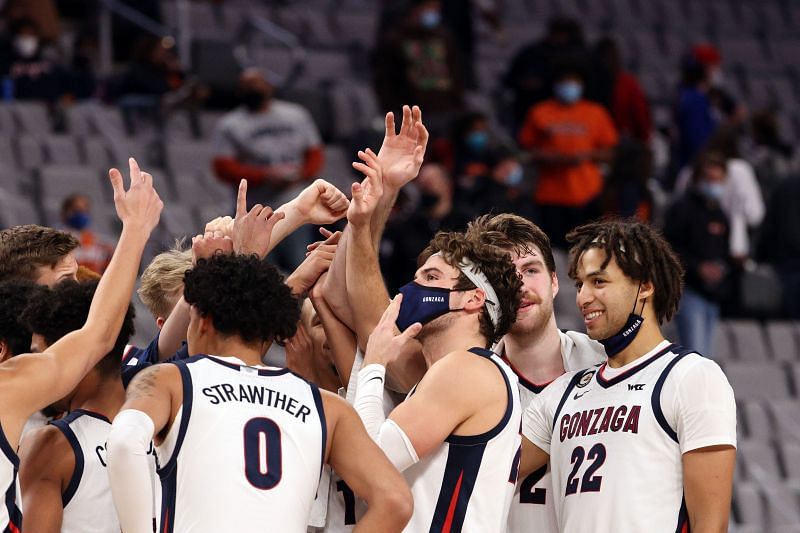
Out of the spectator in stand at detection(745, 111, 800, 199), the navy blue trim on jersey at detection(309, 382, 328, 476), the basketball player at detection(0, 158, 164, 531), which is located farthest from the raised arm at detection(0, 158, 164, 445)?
the spectator in stand at detection(745, 111, 800, 199)

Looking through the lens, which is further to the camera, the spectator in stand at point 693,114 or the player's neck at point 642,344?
the spectator in stand at point 693,114

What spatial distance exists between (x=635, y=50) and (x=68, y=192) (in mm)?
8358

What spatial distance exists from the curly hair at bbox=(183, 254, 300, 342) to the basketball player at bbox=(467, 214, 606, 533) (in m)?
1.06

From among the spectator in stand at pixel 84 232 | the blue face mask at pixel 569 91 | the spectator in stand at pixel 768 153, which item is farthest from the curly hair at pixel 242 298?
the spectator in stand at pixel 768 153

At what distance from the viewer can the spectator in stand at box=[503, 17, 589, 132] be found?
1329 centimetres

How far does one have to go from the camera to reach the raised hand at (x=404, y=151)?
5.48 m

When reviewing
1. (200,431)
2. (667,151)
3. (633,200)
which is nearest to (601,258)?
(200,431)

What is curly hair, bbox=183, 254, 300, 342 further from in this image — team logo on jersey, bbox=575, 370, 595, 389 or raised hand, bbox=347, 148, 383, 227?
team logo on jersey, bbox=575, 370, 595, 389

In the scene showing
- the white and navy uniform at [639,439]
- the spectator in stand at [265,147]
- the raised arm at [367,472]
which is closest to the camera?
the raised arm at [367,472]

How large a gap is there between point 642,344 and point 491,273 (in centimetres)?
63

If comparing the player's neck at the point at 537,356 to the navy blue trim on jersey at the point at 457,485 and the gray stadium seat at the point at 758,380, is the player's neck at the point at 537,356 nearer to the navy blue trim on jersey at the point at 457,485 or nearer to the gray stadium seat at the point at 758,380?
the navy blue trim on jersey at the point at 457,485

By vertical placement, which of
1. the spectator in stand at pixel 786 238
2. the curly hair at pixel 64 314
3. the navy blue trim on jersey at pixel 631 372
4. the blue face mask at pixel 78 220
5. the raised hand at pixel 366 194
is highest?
the raised hand at pixel 366 194

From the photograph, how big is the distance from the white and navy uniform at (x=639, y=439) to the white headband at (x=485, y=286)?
504mm

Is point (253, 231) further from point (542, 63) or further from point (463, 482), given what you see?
point (542, 63)
